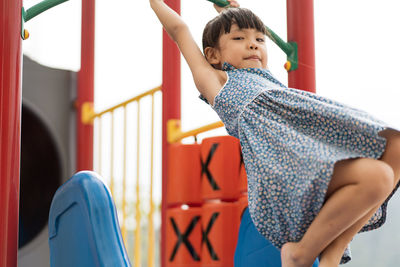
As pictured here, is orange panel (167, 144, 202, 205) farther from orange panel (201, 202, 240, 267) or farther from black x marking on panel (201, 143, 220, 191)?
orange panel (201, 202, 240, 267)

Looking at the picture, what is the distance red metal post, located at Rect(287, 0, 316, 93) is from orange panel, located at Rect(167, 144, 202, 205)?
1.75ft

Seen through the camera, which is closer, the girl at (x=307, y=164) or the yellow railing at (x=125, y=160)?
the girl at (x=307, y=164)

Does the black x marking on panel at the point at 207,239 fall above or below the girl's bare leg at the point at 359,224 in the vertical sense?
below

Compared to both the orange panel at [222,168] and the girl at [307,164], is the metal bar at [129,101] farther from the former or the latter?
the girl at [307,164]

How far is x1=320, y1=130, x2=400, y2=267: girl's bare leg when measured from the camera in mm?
1007

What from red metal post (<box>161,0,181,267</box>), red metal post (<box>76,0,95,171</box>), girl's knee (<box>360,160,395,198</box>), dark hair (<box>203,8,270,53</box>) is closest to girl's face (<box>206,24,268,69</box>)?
dark hair (<box>203,8,270,53</box>)

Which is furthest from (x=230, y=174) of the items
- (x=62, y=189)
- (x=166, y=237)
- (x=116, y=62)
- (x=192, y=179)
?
(x=116, y=62)

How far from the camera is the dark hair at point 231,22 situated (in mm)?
1251

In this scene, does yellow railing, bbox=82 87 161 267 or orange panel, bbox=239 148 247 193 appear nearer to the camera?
orange panel, bbox=239 148 247 193

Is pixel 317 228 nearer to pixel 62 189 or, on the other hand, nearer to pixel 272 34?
pixel 62 189

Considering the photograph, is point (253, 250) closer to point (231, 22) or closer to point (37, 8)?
point (231, 22)

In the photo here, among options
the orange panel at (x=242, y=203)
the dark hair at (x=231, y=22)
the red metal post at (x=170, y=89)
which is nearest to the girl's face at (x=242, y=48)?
the dark hair at (x=231, y=22)

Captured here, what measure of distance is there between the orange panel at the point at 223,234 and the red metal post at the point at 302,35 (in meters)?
0.48

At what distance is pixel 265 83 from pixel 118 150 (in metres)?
1.67
